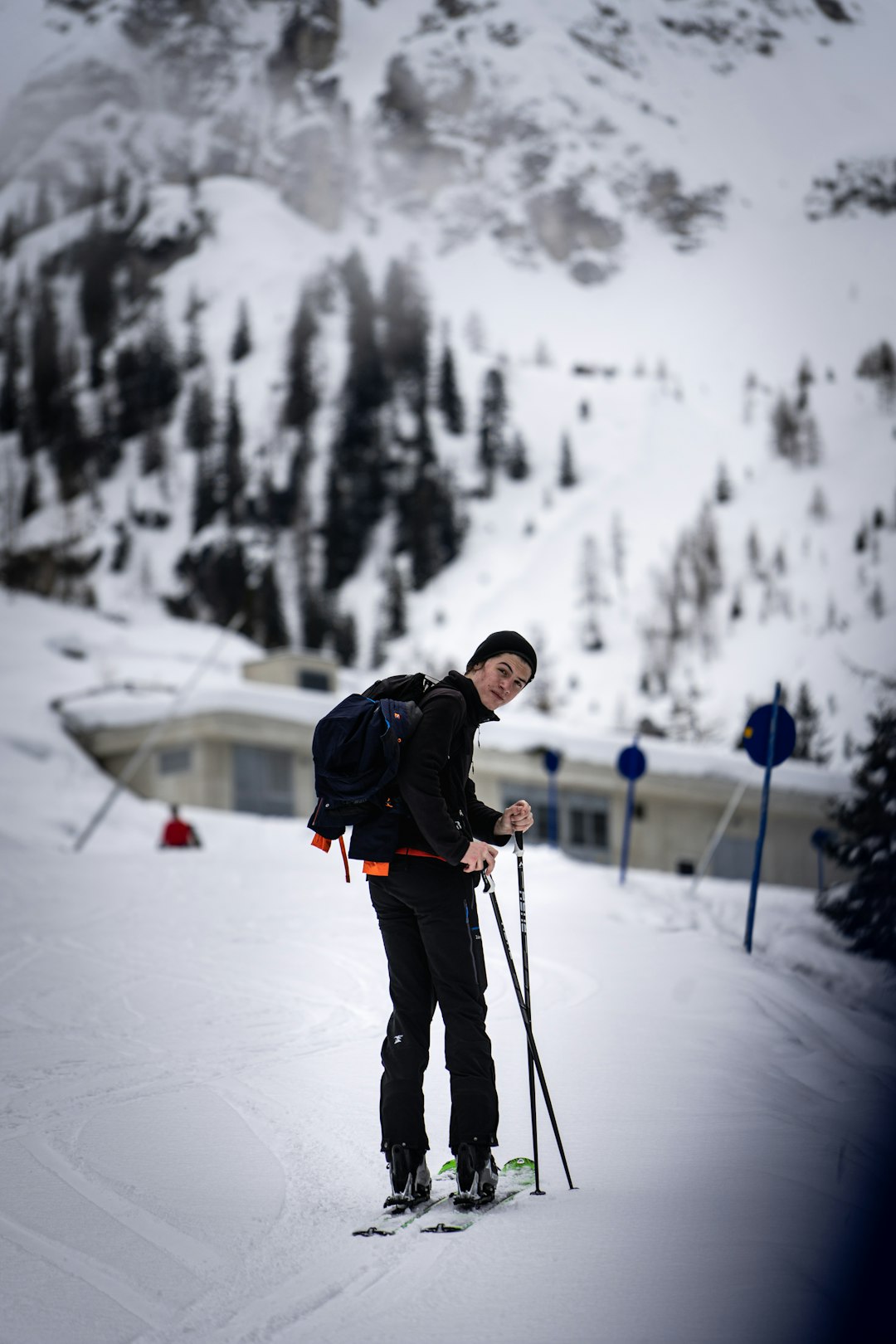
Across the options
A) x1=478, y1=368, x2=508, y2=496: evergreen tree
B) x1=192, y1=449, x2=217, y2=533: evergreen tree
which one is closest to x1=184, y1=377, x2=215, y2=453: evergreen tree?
x1=192, y1=449, x2=217, y2=533: evergreen tree

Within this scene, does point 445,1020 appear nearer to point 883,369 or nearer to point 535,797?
point 535,797

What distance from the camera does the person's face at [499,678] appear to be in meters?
2.56

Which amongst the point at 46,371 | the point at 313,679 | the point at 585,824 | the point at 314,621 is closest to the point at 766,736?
the point at 585,824

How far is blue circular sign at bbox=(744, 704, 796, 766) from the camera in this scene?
6.97m

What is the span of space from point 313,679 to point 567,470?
157ft

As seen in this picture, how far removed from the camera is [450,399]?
7344cm

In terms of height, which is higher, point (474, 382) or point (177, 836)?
point (474, 382)

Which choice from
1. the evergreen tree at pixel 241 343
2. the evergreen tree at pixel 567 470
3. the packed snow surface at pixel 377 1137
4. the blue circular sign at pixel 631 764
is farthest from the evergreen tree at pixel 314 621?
the packed snow surface at pixel 377 1137

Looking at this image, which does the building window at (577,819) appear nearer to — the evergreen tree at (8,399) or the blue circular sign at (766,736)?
the blue circular sign at (766,736)

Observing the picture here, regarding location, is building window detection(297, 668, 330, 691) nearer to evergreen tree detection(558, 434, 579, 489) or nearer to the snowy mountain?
the snowy mountain

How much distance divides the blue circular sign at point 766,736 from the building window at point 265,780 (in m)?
14.7

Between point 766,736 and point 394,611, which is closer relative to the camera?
point 766,736

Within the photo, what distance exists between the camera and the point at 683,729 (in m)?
34.4

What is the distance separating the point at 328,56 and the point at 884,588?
119m
